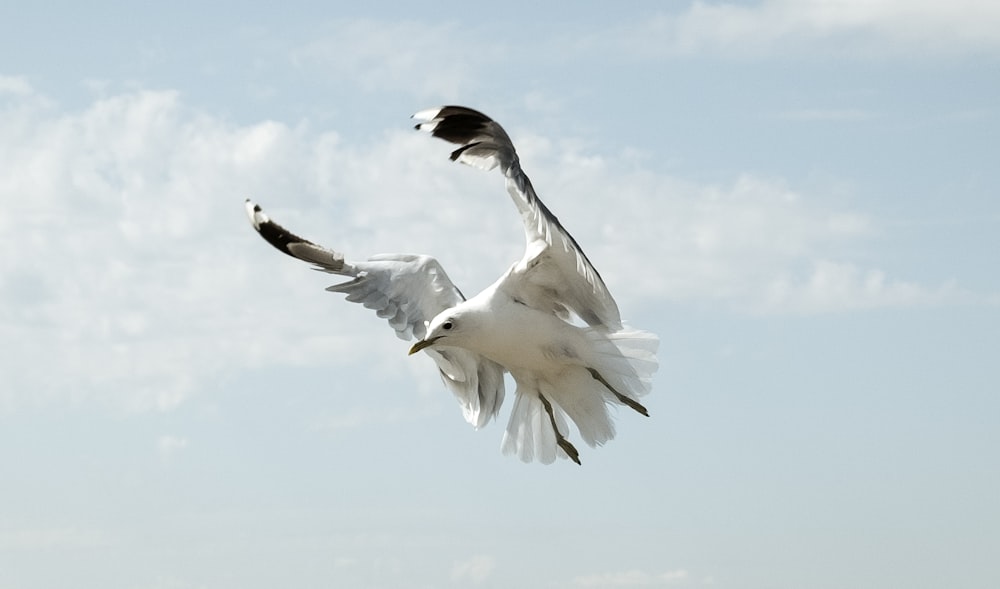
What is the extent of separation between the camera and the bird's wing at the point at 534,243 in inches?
352

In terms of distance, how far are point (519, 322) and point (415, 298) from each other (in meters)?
1.34

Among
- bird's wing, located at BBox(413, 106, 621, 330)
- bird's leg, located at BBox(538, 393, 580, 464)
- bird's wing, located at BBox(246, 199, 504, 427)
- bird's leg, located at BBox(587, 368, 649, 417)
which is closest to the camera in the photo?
bird's wing, located at BBox(413, 106, 621, 330)

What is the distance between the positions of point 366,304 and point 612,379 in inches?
77.8

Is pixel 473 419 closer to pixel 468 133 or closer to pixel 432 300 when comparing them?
pixel 432 300

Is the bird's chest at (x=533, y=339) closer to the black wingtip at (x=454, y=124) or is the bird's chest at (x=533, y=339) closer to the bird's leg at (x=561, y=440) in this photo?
the bird's leg at (x=561, y=440)

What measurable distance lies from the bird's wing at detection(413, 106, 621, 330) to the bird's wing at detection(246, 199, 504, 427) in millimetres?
1095

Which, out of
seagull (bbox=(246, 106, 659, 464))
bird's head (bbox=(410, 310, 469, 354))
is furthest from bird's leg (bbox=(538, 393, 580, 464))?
bird's head (bbox=(410, 310, 469, 354))

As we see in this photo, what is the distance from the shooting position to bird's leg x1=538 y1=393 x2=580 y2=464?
10.5m

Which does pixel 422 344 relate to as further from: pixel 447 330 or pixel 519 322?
pixel 519 322

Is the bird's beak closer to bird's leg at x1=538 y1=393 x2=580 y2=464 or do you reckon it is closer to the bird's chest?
the bird's chest

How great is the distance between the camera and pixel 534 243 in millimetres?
9586

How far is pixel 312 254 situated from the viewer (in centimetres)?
→ 1120

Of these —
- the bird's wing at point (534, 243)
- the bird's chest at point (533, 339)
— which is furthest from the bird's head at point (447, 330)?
the bird's wing at point (534, 243)

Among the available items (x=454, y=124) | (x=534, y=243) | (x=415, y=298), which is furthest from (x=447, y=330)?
(x=454, y=124)
